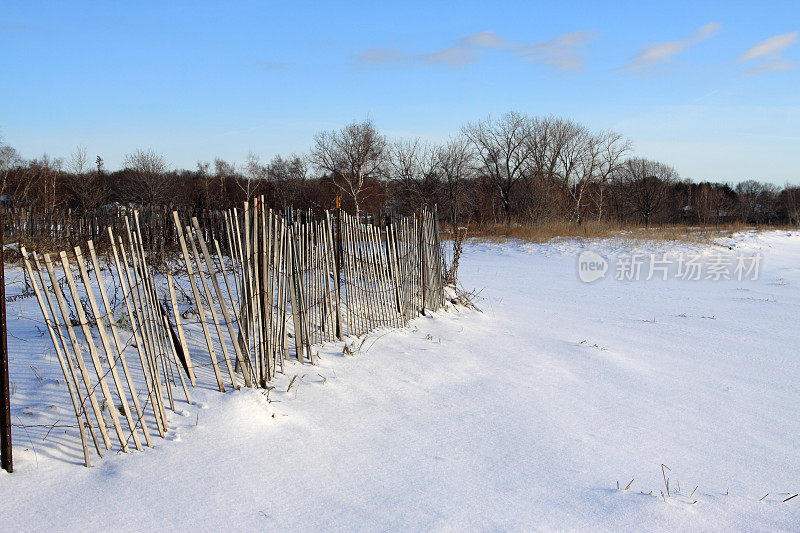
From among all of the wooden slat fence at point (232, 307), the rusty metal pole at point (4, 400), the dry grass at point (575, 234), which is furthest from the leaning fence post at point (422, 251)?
the dry grass at point (575, 234)

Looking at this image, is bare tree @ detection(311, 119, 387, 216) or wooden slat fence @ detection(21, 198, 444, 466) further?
bare tree @ detection(311, 119, 387, 216)

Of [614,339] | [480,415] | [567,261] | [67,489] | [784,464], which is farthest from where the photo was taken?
[567,261]

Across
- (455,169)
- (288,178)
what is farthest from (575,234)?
(288,178)

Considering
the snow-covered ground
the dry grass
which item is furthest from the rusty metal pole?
the dry grass

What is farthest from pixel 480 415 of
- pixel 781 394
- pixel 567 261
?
pixel 567 261

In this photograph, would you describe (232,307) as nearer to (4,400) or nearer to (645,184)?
(4,400)

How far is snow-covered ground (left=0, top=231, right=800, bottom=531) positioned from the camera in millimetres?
2312

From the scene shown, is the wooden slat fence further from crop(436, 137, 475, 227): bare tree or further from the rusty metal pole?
crop(436, 137, 475, 227): bare tree

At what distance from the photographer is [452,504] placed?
2.41 metres

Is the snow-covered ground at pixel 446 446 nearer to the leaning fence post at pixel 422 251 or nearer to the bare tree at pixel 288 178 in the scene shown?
the leaning fence post at pixel 422 251

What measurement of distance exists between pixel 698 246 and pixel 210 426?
680 inches

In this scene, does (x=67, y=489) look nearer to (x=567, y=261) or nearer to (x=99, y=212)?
(x=99, y=212)

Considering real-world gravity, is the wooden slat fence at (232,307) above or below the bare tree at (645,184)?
below

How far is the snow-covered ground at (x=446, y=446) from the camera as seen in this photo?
231 cm
